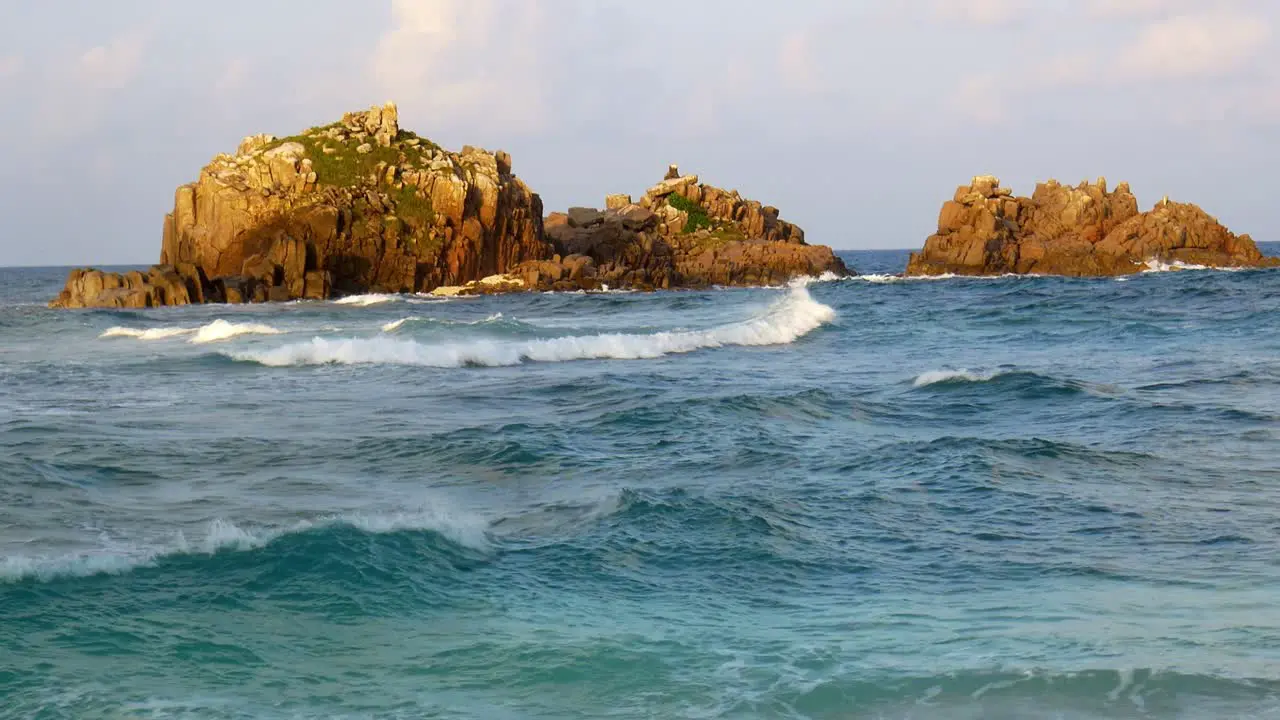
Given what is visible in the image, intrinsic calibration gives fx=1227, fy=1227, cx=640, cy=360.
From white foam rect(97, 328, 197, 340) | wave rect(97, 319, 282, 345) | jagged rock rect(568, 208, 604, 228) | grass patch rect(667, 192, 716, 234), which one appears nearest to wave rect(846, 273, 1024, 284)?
grass patch rect(667, 192, 716, 234)

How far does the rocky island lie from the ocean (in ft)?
101

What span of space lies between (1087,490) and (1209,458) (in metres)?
2.31

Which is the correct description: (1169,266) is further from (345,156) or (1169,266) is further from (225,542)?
(225,542)

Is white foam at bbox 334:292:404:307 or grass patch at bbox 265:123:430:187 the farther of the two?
grass patch at bbox 265:123:430:187

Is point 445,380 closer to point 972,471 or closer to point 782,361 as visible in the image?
point 782,361

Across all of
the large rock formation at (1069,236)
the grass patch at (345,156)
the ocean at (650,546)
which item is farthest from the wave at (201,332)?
the large rock formation at (1069,236)

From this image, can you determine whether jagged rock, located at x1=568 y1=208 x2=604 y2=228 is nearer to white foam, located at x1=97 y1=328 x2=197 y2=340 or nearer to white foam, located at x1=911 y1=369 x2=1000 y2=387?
white foam, located at x1=97 y1=328 x2=197 y2=340

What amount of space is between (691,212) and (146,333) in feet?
162

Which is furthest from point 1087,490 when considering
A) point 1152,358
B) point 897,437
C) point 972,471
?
point 1152,358

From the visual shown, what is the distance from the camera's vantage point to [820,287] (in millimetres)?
59875

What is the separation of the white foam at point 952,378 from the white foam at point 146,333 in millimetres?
20699

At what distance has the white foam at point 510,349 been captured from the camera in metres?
25.4

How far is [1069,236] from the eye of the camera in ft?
223

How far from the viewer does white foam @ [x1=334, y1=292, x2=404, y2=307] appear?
4878 centimetres
